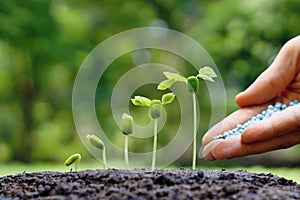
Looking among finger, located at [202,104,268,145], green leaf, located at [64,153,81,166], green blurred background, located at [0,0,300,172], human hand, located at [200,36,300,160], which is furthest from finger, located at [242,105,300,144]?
green blurred background, located at [0,0,300,172]

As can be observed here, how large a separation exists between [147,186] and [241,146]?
17.3 inches

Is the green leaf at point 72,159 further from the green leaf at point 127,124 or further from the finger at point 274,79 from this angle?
the finger at point 274,79

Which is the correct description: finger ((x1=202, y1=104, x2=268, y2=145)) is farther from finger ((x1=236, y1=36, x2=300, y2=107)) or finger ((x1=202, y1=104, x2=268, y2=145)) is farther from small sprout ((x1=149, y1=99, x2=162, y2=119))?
small sprout ((x1=149, y1=99, x2=162, y2=119))

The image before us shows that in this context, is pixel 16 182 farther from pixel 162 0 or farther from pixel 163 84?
pixel 162 0

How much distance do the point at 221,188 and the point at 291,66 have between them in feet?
2.30

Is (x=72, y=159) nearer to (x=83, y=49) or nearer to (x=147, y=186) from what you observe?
(x=147, y=186)

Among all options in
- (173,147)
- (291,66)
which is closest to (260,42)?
(173,147)

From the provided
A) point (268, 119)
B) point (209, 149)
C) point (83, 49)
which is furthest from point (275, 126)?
point (83, 49)

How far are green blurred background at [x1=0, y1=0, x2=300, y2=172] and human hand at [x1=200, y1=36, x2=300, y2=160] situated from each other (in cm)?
277

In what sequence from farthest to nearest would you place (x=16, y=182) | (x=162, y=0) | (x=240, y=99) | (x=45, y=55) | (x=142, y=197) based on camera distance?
(x=162, y=0)
(x=45, y=55)
(x=240, y=99)
(x=16, y=182)
(x=142, y=197)

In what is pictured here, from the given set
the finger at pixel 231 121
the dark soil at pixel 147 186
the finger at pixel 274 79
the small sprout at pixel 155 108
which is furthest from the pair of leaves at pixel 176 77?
the finger at pixel 274 79

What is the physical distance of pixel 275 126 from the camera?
98cm

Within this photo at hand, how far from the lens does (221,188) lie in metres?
0.61

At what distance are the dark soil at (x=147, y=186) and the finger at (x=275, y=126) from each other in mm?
218
